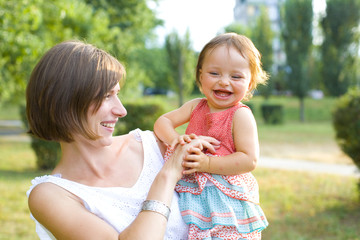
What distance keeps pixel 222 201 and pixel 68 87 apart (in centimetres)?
87

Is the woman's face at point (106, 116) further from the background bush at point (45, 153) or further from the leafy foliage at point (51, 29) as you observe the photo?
the background bush at point (45, 153)

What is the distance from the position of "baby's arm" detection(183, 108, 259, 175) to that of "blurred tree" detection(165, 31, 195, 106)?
2273 cm

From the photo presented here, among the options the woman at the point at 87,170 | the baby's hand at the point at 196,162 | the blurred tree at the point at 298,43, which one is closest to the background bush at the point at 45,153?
the woman at the point at 87,170

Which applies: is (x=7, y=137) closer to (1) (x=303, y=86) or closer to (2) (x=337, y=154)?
(2) (x=337, y=154)

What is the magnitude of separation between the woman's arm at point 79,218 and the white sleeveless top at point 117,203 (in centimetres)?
4

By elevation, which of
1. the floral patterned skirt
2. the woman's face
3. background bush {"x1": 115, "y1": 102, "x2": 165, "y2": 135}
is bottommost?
background bush {"x1": 115, "y1": 102, "x2": 165, "y2": 135}

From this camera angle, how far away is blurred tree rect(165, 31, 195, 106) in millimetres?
24516

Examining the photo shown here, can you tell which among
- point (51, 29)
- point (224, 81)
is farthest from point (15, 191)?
point (224, 81)

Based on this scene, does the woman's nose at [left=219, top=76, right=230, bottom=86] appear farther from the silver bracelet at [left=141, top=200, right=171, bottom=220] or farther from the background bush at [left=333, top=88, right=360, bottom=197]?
the background bush at [left=333, top=88, right=360, bottom=197]

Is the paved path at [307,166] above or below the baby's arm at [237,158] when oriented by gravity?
below

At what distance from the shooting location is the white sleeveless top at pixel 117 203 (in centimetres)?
181

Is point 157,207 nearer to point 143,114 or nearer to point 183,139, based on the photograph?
point 183,139

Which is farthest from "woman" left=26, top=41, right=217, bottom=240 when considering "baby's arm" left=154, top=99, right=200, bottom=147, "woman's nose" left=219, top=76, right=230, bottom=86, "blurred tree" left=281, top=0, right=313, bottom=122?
"blurred tree" left=281, top=0, right=313, bottom=122

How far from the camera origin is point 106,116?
1.85m
